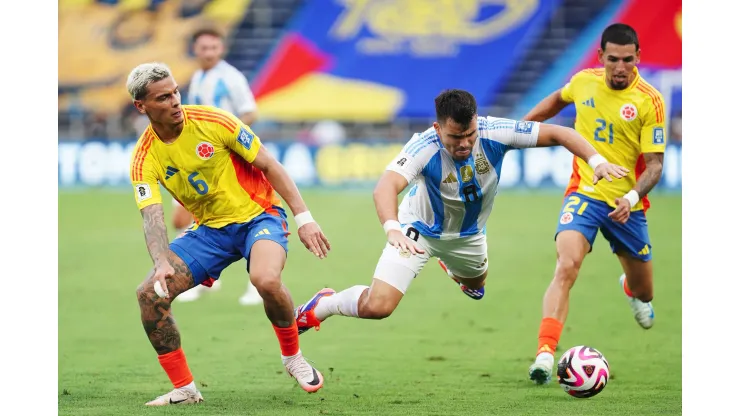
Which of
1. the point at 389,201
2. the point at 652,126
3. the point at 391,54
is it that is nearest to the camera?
the point at 389,201

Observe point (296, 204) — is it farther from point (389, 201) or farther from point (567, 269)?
point (567, 269)

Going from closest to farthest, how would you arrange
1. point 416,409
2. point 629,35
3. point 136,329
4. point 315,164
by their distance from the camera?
point 416,409
point 629,35
point 136,329
point 315,164

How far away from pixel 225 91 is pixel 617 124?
4375mm

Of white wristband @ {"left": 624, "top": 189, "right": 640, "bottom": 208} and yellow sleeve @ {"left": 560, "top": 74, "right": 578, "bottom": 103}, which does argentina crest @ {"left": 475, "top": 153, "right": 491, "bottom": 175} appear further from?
yellow sleeve @ {"left": 560, "top": 74, "right": 578, "bottom": 103}

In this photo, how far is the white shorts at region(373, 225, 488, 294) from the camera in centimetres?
731

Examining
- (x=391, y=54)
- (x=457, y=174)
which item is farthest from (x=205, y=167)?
(x=391, y=54)

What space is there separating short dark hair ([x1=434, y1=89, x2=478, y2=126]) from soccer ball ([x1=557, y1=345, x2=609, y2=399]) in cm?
159

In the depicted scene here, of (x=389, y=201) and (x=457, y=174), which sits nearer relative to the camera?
(x=389, y=201)

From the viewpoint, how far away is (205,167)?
6707 mm

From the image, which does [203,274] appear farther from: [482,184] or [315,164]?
[315,164]

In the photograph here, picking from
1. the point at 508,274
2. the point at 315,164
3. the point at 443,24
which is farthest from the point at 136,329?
the point at 443,24

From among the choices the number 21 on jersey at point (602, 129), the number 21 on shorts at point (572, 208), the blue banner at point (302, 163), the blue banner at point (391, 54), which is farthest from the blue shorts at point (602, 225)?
the blue banner at point (391, 54)

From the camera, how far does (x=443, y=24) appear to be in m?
27.5

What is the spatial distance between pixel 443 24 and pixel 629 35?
66.6 ft
